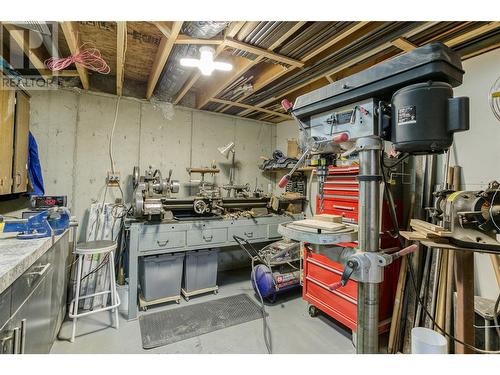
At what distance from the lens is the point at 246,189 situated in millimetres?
3625

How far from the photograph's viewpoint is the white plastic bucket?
1.25 metres

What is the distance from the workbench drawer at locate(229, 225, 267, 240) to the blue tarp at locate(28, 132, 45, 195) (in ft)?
6.96

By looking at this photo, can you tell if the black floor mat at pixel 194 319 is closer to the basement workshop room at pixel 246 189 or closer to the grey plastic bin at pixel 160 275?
the basement workshop room at pixel 246 189

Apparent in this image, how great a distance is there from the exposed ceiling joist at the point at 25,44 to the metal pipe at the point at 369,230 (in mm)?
2627

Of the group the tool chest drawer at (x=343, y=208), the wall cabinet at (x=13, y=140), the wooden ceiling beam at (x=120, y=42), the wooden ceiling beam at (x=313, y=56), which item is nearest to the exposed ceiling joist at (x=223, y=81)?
the wooden ceiling beam at (x=313, y=56)

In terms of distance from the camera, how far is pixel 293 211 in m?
3.45

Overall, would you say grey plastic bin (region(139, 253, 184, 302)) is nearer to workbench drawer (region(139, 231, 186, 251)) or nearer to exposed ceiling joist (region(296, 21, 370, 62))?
workbench drawer (region(139, 231, 186, 251))

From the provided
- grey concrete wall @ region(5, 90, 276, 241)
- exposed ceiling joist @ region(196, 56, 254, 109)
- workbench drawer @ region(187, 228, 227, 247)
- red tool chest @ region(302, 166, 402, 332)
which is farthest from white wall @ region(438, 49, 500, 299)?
grey concrete wall @ region(5, 90, 276, 241)

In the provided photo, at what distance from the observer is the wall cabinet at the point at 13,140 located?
6.14 ft

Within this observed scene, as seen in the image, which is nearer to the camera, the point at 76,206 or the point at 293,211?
the point at 76,206

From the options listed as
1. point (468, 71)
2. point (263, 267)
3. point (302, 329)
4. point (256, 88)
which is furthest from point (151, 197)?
point (468, 71)

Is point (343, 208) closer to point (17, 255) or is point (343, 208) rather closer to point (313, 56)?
point (313, 56)
